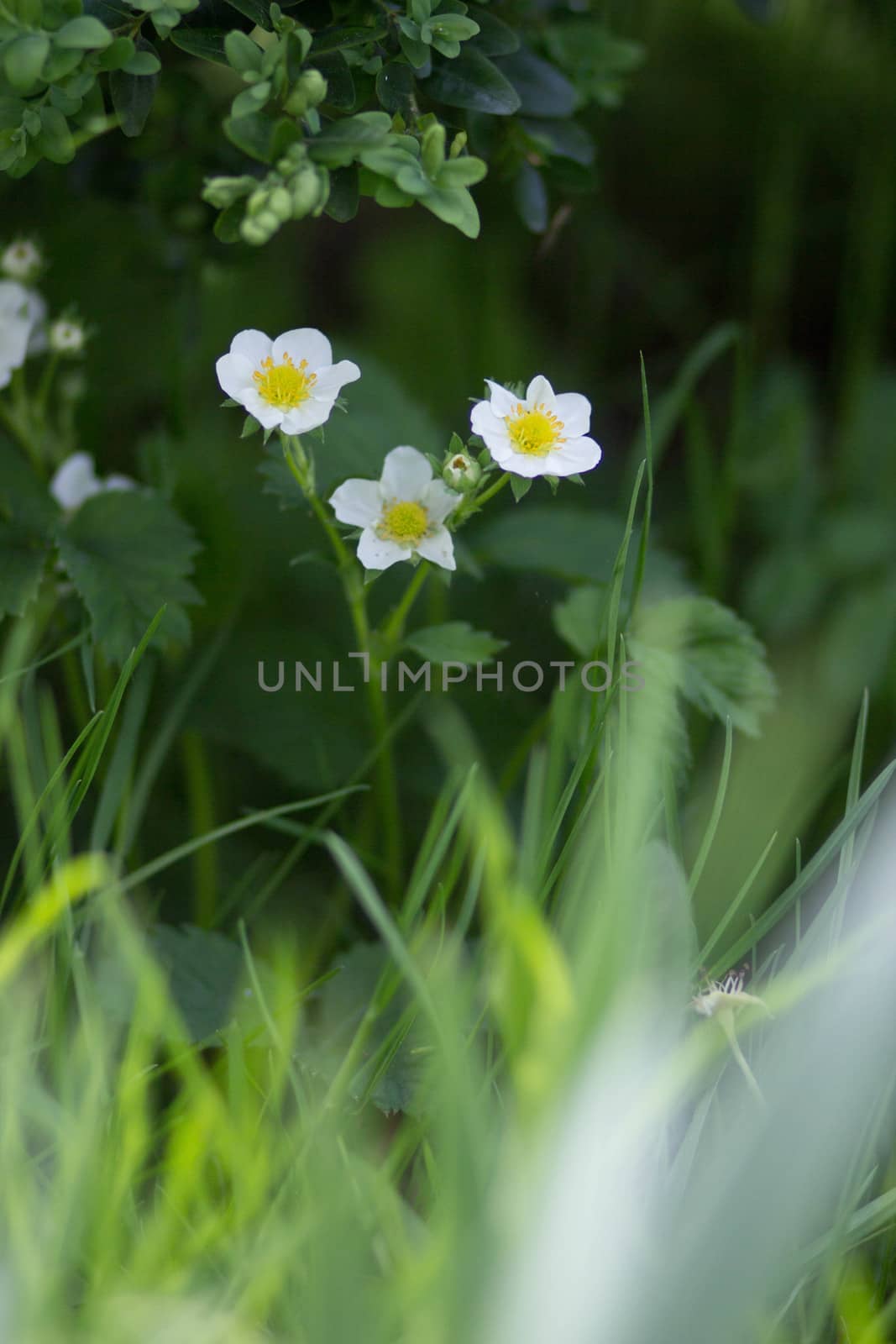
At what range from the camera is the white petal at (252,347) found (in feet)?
2.01

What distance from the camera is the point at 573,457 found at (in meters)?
0.60

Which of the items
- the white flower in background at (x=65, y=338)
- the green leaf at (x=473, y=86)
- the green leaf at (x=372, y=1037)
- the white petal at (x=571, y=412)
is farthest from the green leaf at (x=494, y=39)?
the green leaf at (x=372, y=1037)

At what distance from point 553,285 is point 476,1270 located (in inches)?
53.5

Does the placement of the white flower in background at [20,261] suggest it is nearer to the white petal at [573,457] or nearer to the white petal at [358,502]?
the white petal at [358,502]

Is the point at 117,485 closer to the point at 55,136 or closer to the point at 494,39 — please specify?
the point at 55,136

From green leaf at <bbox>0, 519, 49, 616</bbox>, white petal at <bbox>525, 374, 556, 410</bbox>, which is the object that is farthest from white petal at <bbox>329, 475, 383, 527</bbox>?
green leaf at <bbox>0, 519, 49, 616</bbox>

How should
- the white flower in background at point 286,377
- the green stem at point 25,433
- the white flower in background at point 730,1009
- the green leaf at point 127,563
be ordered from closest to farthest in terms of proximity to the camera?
the white flower in background at point 730,1009 < the white flower in background at point 286,377 < the green leaf at point 127,563 < the green stem at point 25,433

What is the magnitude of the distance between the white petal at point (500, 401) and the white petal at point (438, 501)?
0.05 m

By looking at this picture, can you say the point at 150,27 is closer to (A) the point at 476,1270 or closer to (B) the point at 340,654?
(B) the point at 340,654

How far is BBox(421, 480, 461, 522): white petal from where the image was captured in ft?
2.05

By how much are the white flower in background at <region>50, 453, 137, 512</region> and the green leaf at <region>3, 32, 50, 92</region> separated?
0.29 m

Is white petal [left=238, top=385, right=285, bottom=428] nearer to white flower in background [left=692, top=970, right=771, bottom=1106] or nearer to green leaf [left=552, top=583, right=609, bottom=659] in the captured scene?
green leaf [left=552, top=583, right=609, bottom=659]

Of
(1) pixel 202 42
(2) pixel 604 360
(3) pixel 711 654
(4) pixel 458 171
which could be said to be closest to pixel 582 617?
(3) pixel 711 654

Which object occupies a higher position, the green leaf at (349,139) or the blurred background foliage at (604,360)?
the green leaf at (349,139)
